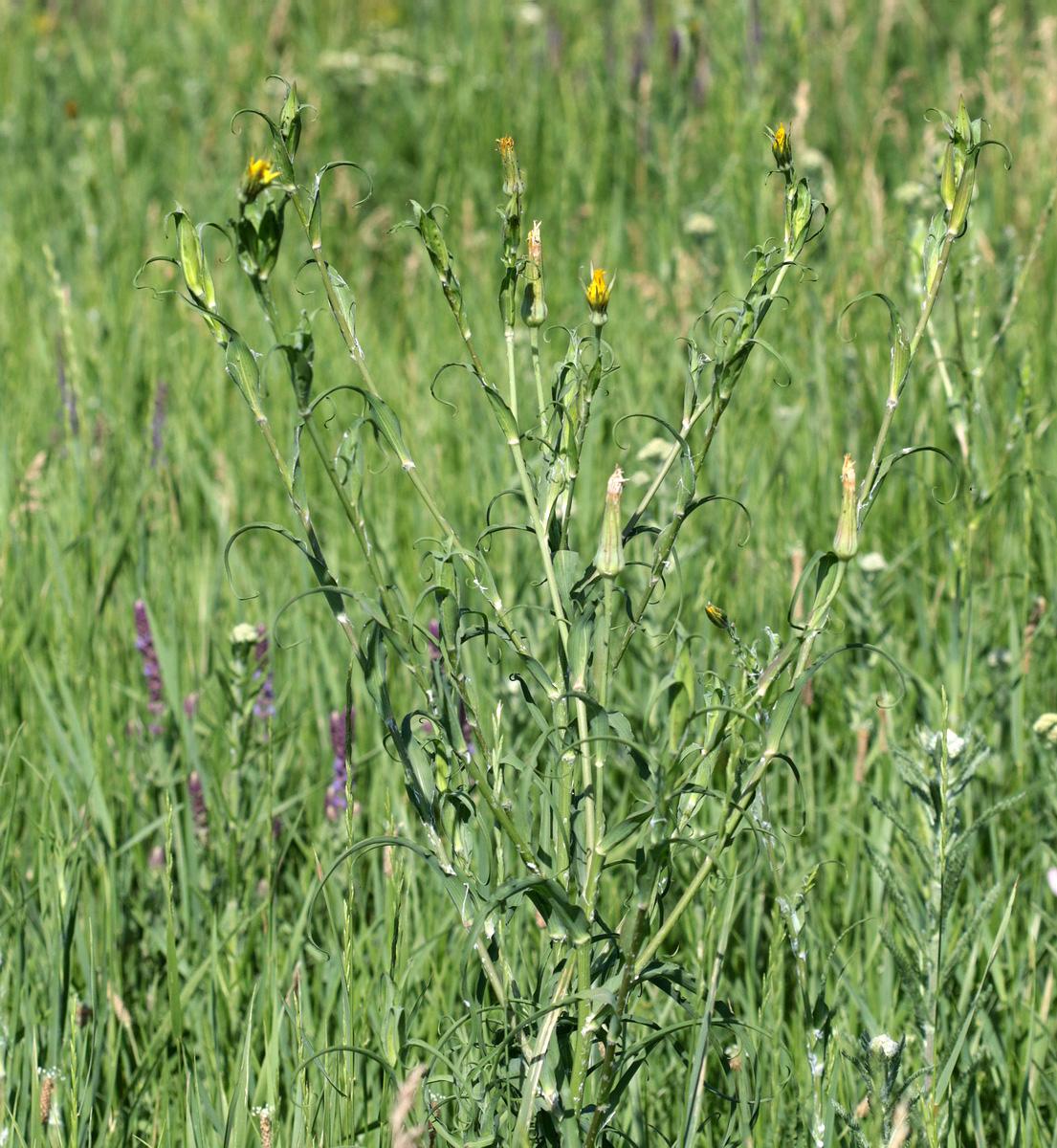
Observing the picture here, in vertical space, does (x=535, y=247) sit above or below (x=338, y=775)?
above

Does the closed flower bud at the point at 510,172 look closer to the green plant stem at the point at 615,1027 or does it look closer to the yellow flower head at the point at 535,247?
the yellow flower head at the point at 535,247

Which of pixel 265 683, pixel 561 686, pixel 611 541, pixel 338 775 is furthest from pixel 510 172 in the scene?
pixel 265 683

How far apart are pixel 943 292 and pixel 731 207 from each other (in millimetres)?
1055

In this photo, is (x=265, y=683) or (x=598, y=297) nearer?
(x=598, y=297)

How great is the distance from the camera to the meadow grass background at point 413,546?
4.70 feet

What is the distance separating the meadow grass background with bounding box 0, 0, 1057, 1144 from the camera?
4.70 feet

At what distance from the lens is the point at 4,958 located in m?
1.44

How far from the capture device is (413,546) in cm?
101

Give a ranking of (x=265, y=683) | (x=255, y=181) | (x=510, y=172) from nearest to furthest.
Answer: (x=255, y=181)
(x=510, y=172)
(x=265, y=683)

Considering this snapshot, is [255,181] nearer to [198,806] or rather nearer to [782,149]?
[782,149]

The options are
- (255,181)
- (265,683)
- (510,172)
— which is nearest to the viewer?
(255,181)

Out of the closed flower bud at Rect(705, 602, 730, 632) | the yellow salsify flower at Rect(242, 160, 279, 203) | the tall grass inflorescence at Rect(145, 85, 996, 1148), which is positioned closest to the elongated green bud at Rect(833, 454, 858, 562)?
the tall grass inflorescence at Rect(145, 85, 996, 1148)

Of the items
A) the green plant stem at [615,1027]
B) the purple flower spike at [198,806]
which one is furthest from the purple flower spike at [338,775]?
the green plant stem at [615,1027]

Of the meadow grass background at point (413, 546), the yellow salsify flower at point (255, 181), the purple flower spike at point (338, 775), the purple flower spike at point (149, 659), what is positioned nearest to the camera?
the yellow salsify flower at point (255, 181)
